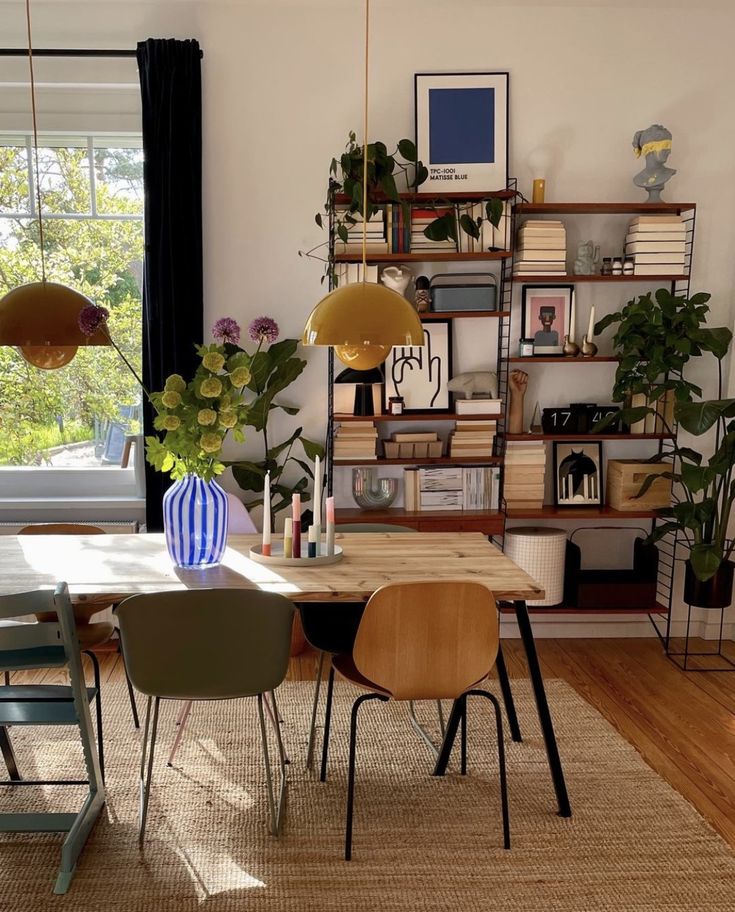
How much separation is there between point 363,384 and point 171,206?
1286 mm

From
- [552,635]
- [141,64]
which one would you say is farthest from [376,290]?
[552,635]

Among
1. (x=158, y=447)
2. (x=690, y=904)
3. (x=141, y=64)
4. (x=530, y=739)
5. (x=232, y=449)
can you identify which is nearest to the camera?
(x=690, y=904)

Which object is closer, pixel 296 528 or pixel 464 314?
pixel 296 528

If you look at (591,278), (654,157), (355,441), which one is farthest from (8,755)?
(654,157)

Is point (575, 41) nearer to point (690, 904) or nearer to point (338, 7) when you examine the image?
point (338, 7)

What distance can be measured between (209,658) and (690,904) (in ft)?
4.87

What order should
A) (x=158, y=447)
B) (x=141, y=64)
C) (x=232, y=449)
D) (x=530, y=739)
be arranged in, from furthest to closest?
(x=232, y=449)
(x=141, y=64)
(x=530, y=739)
(x=158, y=447)

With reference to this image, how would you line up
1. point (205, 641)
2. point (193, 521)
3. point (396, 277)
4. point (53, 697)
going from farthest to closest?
point (396, 277), point (193, 521), point (53, 697), point (205, 641)

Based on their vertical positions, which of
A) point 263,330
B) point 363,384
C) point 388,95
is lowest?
point 363,384

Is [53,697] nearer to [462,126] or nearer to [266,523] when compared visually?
[266,523]

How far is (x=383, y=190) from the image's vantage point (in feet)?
13.7

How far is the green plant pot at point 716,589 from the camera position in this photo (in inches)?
164

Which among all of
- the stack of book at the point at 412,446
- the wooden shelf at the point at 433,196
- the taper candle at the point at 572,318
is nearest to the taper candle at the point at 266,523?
the stack of book at the point at 412,446

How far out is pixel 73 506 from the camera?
4.57 meters
